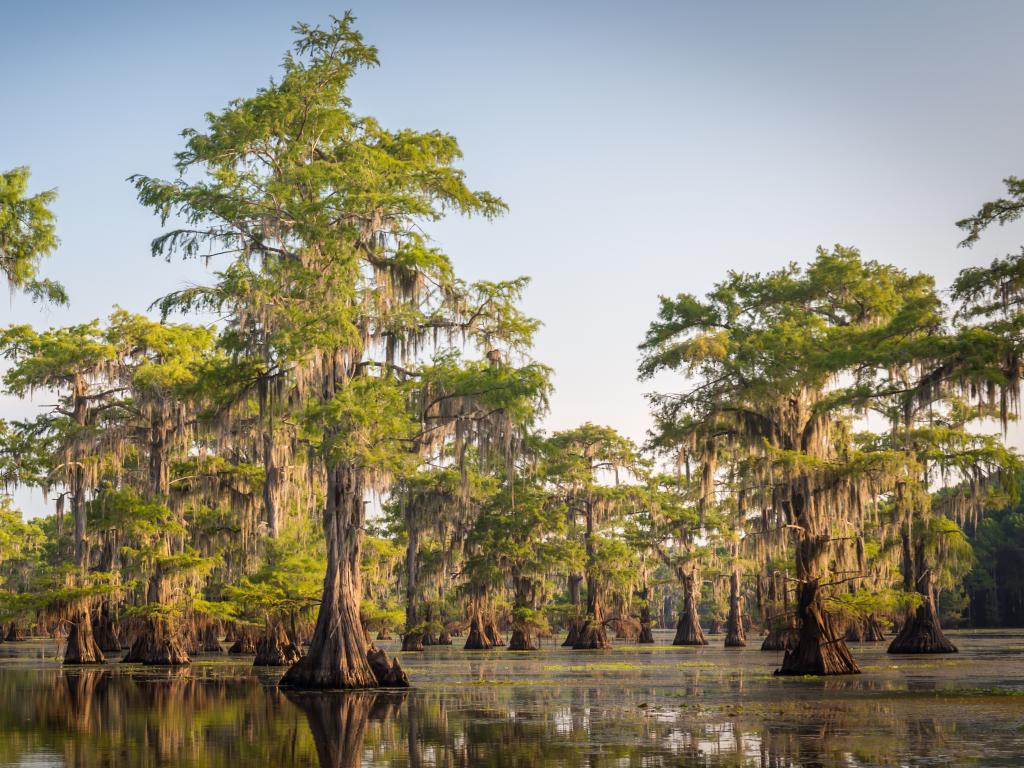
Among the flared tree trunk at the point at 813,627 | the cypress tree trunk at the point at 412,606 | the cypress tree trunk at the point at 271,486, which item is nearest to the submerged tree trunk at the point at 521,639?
the cypress tree trunk at the point at 412,606

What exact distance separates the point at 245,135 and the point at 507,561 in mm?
37423

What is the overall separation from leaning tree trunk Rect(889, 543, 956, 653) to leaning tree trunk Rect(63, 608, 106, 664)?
1312 inches

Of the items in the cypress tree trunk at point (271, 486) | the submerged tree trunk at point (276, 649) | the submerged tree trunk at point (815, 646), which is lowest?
the submerged tree trunk at point (276, 649)

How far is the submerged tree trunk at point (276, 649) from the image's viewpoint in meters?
41.2

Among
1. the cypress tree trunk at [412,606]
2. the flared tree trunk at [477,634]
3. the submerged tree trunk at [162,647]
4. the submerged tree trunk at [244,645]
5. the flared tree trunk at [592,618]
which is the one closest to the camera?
the submerged tree trunk at [162,647]

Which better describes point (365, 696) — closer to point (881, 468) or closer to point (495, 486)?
point (881, 468)

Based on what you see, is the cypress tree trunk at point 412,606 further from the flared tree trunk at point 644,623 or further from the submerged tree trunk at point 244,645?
the flared tree trunk at point 644,623

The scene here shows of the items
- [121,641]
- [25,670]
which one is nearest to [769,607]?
[25,670]

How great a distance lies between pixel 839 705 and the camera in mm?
19734

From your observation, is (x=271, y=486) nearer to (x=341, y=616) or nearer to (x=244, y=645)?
(x=341, y=616)

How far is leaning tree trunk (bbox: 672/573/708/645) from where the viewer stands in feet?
230

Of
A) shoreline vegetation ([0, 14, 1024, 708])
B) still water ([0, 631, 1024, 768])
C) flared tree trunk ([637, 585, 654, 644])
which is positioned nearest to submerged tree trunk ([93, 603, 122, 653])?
shoreline vegetation ([0, 14, 1024, 708])

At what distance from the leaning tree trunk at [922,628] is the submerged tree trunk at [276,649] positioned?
24620mm

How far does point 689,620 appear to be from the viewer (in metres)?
70.6
